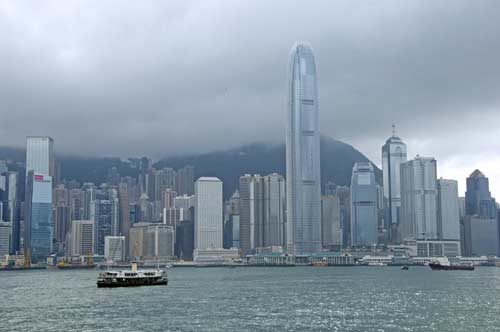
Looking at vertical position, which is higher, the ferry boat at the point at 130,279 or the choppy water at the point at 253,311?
the ferry boat at the point at 130,279

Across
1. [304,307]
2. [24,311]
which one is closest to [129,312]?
[24,311]

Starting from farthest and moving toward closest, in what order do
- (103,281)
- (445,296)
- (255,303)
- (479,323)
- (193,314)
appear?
(103,281) → (445,296) → (255,303) → (193,314) → (479,323)

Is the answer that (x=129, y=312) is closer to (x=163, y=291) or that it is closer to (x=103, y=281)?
(x=163, y=291)

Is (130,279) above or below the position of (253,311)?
above

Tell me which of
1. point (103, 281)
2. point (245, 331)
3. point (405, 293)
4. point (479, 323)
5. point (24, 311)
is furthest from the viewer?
point (103, 281)

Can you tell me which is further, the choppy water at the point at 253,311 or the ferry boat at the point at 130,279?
the ferry boat at the point at 130,279

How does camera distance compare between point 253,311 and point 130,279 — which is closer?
point 253,311

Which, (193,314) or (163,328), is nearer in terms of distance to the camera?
(163,328)

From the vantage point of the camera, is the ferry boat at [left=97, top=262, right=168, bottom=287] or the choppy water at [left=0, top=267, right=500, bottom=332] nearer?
the choppy water at [left=0, top=267, right=500, bottom=332]
